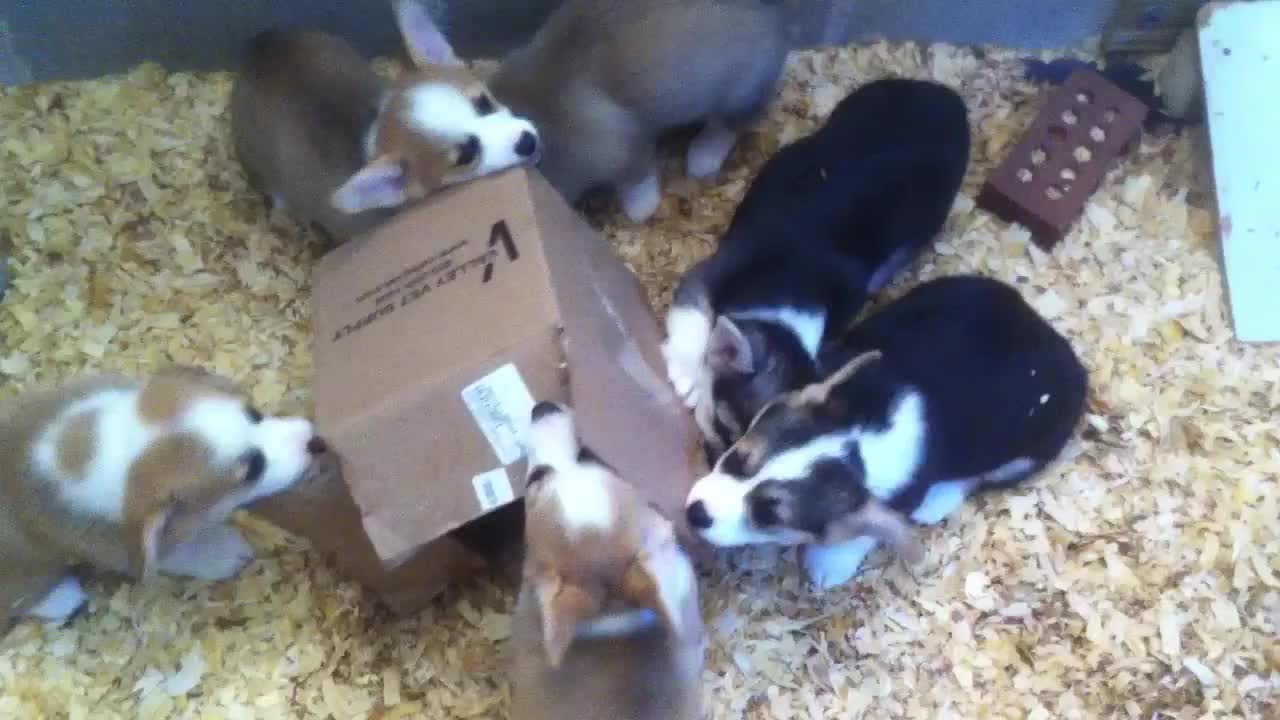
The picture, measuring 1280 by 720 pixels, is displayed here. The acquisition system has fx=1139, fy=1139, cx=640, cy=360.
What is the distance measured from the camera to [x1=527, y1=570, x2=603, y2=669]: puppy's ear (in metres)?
1.96

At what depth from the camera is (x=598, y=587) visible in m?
2.05

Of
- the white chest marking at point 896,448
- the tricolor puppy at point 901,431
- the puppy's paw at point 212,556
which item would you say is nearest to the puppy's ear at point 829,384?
the tricolor puppy at point 901,431

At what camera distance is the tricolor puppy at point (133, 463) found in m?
2.21

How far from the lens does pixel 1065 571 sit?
8.71 ft

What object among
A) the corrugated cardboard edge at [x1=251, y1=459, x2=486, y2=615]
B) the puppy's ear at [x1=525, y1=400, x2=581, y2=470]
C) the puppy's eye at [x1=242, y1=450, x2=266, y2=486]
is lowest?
the corrugated cardboard edge at [x1=251, y1=459, x2=486, y2=615]

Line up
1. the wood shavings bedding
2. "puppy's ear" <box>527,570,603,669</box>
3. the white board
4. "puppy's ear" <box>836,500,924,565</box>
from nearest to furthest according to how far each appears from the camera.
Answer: "puppy's ear" <box>527,570,603,669</box>, "puppy's ear" <box>836,500,924,565</box>, the wood shavings bedding, the white board

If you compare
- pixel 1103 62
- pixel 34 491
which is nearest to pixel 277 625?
pixel 34 491

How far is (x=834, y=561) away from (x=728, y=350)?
1.97 feet

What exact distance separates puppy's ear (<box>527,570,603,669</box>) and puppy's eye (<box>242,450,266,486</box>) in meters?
0.63

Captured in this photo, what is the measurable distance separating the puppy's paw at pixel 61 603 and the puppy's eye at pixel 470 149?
1.33 meters

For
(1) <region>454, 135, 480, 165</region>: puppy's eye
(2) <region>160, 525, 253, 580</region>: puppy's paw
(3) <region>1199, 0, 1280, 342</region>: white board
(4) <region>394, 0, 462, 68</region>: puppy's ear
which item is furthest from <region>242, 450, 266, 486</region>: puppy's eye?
(3) <region>1199, 0, 1280, 342</region>: white board

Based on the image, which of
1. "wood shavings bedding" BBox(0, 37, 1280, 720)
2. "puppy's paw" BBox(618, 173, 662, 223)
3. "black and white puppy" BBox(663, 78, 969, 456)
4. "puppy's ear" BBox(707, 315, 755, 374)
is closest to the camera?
"puppy's ear" BBox(707, 315, 755, 374)

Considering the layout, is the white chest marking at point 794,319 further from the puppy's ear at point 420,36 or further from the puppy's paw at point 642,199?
the puppy's ear at point 420,36

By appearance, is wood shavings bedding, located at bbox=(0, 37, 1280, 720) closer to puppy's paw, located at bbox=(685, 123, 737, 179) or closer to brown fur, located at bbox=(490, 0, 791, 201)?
puppy's paw, located at bbox=(685, 123, 737, 179)
